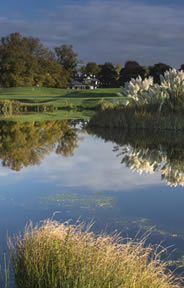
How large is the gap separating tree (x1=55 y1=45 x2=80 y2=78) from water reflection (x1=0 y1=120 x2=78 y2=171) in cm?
9543

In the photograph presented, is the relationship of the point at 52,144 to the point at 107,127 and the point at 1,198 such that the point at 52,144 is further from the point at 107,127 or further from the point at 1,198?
the point at 1,198

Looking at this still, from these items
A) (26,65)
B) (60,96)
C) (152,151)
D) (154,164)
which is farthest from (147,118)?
(26,65)

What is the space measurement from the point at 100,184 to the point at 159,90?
40.7 ft

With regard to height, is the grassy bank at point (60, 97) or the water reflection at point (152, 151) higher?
the grassy bank at point (60, 97)

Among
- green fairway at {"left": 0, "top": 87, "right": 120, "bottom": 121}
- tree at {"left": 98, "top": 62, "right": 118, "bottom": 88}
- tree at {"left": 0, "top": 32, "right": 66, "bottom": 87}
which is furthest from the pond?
tree at {"left": 98, "top": 62, "right": 118, "bottom": 88}

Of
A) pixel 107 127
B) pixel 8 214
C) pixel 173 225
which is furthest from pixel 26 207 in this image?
pixel 107 127

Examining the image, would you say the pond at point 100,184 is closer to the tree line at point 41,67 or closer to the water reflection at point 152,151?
the water reflection at point 152,151

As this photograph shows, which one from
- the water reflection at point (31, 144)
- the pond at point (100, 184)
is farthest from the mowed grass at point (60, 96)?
the pond at point (100, 184)

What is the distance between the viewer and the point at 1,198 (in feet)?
32.2

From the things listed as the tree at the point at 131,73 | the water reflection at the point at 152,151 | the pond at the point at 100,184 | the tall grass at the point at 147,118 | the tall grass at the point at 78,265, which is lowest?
the pond at the point at 100,184

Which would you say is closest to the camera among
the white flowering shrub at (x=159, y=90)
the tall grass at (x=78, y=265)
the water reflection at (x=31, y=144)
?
the tall grass at (x=78, y=265)

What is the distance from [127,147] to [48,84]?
82409mm

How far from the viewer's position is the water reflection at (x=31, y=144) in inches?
606

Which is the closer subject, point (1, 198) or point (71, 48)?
point (1, 198)
